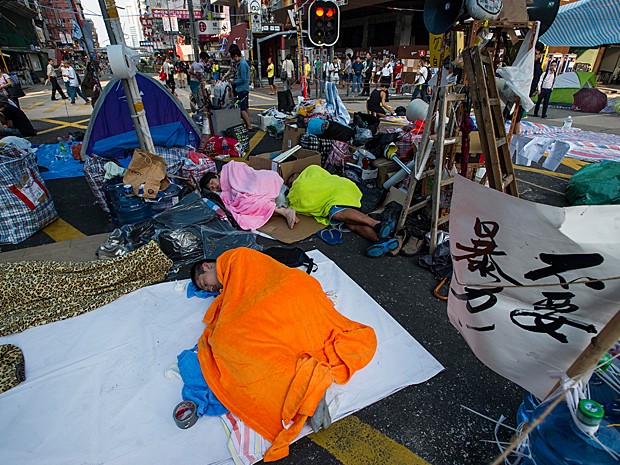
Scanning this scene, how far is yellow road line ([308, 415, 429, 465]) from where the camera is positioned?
1.68 meters

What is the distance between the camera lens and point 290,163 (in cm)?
458

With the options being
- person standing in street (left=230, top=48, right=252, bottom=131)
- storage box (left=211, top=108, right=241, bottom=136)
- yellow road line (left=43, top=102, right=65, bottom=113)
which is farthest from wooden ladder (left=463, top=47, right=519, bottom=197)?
yellow road line (left=43, top=102, right=65, bottom=113)

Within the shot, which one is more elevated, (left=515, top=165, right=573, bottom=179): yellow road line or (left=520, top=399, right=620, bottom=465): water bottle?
(left=520, top=399, right=620, bottom=465): water bottle

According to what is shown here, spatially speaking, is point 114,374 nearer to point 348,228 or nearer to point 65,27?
point 348,228

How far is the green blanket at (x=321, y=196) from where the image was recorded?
3.92 m

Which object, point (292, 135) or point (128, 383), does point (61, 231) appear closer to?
point (128, 383)

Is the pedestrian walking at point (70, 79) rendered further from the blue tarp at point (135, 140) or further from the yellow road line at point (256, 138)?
the blue tarp at point (135, 140)

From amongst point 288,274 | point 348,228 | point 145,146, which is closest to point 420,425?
point 288,274

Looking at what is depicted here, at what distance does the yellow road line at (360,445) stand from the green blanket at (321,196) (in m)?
2.43

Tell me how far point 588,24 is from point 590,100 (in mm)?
2434

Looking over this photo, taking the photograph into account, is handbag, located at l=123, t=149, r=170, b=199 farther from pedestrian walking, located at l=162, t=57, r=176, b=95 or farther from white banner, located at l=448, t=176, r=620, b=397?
pedestrian walking, located at l=162, t=57, r=176, b=95

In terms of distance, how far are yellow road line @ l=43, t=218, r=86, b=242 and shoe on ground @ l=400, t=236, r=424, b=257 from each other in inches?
146

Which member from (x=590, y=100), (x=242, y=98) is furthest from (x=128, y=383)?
(x=590, y=100)

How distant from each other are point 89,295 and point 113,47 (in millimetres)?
2655
